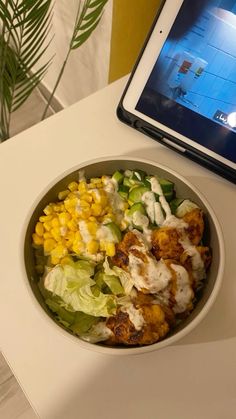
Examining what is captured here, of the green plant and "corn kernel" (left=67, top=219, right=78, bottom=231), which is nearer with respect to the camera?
"corn kernel" (left=67, top=219, right=78, bottom=231)

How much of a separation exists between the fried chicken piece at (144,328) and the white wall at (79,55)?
641mm

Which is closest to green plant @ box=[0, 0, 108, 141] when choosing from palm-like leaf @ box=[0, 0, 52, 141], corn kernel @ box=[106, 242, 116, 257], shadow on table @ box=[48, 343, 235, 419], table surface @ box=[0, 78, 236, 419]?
palm-like leaf @ box=[0, 0, 52, 141]

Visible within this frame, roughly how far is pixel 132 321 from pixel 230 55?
373 millimetres

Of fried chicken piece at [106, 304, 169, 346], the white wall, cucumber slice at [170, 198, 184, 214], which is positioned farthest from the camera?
the white wall

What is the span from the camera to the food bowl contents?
0.47 metres

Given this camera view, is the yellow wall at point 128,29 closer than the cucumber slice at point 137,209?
No

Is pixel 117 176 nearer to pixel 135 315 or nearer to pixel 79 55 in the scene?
pixel 135 315

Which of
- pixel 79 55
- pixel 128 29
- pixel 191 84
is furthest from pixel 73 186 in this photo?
pixel 79 55

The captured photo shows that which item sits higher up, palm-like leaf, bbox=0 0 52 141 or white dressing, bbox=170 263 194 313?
palm-like leaf, bbox=0 0 52 141

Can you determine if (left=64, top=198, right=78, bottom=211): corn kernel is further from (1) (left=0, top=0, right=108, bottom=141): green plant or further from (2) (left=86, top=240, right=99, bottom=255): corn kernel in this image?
(1) (left=0, top=0, right=108, bottom=141): green plant

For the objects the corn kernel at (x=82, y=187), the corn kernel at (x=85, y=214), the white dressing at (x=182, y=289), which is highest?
the corn kernel at (x=82, y=187)

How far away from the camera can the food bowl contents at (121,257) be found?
0.47 m

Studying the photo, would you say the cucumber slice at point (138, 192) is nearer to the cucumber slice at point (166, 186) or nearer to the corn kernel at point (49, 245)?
the cucumber slice at point (166, 186)

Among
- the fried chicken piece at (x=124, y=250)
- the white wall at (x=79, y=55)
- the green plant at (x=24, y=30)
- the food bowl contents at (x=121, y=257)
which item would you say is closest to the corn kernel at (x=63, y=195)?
the food bowl contents at (x=121, y=257)
